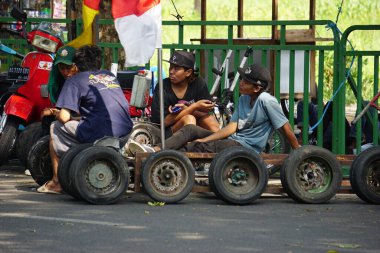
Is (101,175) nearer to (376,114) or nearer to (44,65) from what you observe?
(44,65)

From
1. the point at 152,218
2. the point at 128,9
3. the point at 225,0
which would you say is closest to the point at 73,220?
the point at 152,218

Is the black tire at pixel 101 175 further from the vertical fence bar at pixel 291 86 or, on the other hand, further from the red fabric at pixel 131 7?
the vertical fence bar at pixel 291 86

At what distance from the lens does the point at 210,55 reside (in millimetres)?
13016

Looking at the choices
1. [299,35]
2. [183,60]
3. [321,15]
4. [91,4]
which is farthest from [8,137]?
[321,15]

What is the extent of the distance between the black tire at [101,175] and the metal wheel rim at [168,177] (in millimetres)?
266

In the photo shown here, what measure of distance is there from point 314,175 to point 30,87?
152 inches

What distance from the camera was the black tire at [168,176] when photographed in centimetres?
1018

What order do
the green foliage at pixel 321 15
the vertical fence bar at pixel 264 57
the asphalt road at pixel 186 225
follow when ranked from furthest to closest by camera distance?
1. the green foliage at pixel 321 15
2. the vertical fence bar at pixel 264 57
3. the asphalt road at pixel 186 225

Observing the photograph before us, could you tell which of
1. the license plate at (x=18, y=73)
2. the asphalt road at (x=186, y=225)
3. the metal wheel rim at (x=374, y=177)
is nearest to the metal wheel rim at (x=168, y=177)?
the asphalt road at (x=186, y=225)

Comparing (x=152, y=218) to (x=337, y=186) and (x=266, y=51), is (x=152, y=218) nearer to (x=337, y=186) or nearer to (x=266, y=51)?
(x=337, y=186)

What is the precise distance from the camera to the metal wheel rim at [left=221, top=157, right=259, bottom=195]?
10312mm

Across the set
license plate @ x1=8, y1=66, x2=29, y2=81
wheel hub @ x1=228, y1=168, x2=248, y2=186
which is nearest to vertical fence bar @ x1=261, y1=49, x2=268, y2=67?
license plate @ x1=8, y1=66, x2=29, y2=81

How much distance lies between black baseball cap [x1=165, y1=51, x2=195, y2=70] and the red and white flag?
1.45m

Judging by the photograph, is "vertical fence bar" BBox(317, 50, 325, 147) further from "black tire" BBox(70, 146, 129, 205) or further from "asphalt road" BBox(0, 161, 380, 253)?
"black tire" BBox(70, 146, 129, 205)
